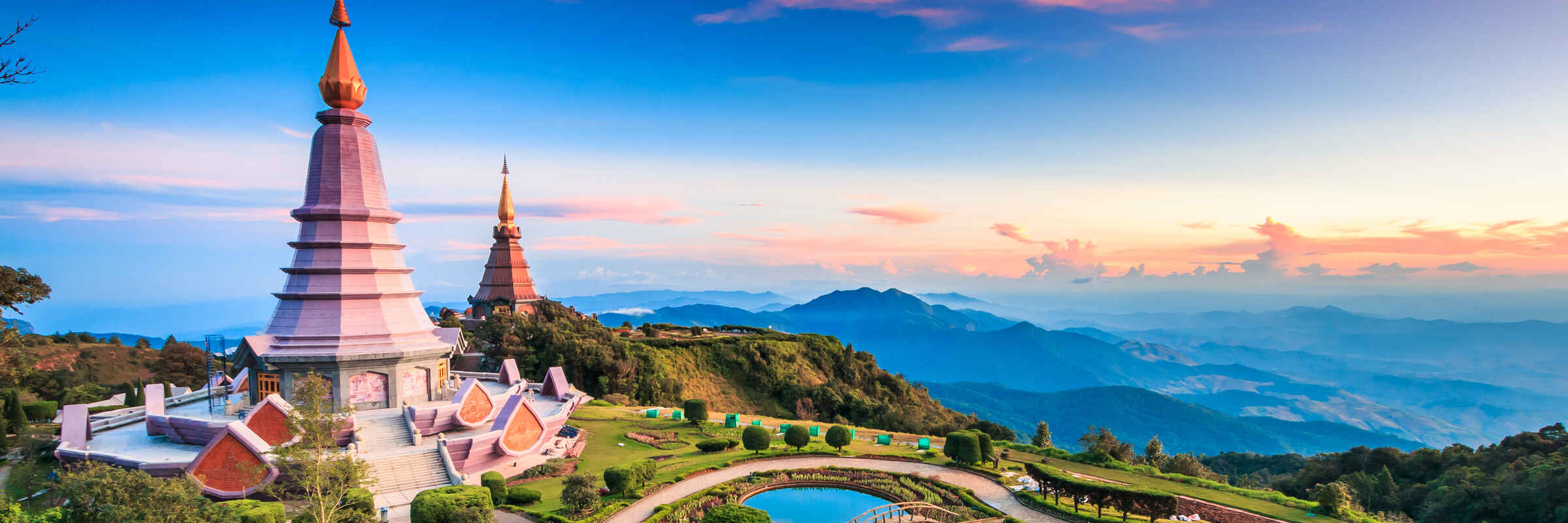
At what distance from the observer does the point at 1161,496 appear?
69.4 feet

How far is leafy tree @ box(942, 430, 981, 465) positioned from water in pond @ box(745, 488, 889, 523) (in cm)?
583

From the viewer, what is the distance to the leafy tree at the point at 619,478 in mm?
23047

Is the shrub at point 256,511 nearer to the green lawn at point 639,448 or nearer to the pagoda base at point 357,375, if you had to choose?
the pagoda base at point 357,375

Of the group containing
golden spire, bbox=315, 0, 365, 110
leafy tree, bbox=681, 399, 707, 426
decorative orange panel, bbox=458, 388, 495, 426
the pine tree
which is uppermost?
golden spire, bbox=315, 0, 365, 110

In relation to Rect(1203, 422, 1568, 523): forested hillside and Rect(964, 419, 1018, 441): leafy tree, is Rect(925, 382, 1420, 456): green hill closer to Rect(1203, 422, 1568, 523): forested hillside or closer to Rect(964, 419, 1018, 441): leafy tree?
Rect(964, 419, 1018, 441): leafy tree

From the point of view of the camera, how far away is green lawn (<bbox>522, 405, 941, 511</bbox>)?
2530 cm

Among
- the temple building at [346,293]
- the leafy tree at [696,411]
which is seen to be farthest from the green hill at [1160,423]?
the temple building at [346,293]

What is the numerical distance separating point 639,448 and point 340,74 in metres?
20.2

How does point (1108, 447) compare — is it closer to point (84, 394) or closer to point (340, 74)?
point (340, 74)

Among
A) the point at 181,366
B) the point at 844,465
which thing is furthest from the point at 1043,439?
the point at 181,366

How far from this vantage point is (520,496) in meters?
22.1

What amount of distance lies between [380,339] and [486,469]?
22.1ft

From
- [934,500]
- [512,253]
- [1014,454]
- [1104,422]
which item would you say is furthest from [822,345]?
[1104,422]

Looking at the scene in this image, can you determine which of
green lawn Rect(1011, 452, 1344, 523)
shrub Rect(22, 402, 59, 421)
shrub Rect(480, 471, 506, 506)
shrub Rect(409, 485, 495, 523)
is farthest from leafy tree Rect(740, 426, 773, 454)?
shrub Rect(22, 402, 59, 421)
